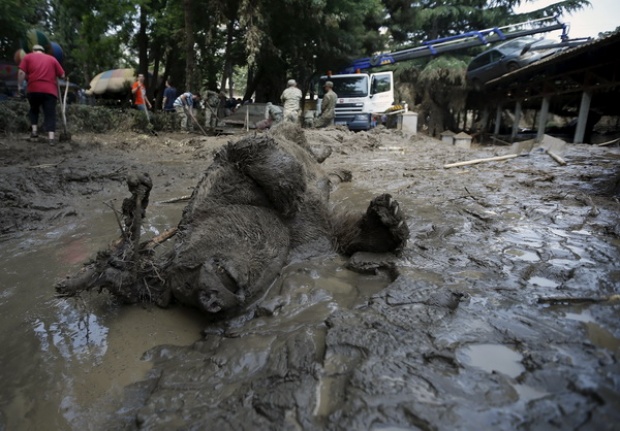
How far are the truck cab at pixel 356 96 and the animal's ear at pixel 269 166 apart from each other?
14146 millimetres

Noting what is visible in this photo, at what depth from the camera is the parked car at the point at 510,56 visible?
13602mm

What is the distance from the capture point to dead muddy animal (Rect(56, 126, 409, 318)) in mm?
1965

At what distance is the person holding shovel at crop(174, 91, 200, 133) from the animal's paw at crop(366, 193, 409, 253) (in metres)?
11.2

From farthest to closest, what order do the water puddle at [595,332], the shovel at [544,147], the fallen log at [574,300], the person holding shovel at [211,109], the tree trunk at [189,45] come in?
the person holding shovel at [211,109] → the tree trunk at [189,45] → the shovel at [544,147] → the fallen log at [574,300] → the water puddle at [595,332]

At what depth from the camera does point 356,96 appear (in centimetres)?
1627

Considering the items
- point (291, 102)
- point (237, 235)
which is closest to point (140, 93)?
point (291, 102)

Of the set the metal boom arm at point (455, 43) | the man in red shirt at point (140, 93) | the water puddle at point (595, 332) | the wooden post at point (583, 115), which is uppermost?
the metal boom arm at point (455, 43)

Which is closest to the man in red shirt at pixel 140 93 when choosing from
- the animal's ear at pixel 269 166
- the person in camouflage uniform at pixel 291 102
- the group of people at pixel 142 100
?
the group of people at pixel 142 100

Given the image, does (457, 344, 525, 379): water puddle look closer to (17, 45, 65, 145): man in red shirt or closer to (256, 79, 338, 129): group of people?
(17, 45, 65, 145): man in red shirt

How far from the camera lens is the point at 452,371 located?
1463 mm

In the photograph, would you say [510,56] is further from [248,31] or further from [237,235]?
[237,235]

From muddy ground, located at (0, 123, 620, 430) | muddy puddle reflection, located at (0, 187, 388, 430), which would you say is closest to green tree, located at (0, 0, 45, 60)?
muddy ground, located at (0, 123, 620, 430)

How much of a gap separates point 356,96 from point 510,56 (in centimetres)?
605

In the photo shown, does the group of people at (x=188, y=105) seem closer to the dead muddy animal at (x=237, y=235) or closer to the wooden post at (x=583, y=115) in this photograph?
the dead muddy animal at (x=237, y=235)
